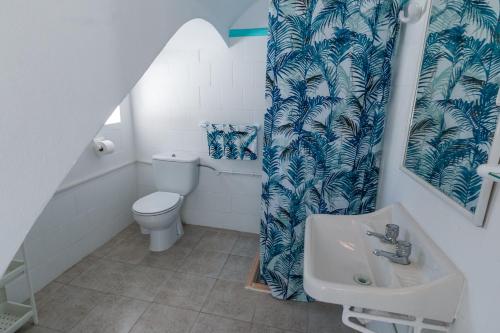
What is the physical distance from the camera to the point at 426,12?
1.17m

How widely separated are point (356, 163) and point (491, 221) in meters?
0.88

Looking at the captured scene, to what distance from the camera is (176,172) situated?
2561 mm

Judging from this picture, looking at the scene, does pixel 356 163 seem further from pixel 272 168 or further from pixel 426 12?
pixel 426 12

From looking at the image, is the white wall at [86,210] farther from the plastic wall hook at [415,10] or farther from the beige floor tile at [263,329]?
the plastic wall hook at [415,10]

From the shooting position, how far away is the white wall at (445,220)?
29.2 inches

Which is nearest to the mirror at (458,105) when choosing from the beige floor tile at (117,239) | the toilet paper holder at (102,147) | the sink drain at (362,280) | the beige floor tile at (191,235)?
the sink drain at (362,280)

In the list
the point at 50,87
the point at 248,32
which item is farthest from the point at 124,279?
the point at 248,32

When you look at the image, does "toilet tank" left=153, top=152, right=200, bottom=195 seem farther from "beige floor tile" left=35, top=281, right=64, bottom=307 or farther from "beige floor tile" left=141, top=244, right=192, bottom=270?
"beige floor tile" left=35, top=281, right=64, bottom=307

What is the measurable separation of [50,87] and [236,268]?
6.44ft

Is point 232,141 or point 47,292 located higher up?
point 232,141

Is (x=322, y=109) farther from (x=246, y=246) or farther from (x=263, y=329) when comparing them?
(x=246, y=246)

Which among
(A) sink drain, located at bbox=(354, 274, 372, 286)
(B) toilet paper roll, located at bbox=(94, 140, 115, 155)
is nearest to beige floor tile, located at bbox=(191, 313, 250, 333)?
(A) sink drain, located at bbox=(354, 274, 372, 286)

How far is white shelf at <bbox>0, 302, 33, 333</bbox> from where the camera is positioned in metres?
1.52

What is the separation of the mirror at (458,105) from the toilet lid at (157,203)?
186 centimetres
